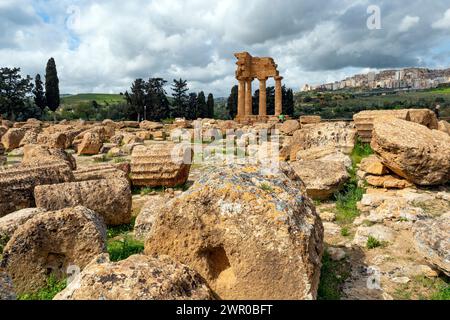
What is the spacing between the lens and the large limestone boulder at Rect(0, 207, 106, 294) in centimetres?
363

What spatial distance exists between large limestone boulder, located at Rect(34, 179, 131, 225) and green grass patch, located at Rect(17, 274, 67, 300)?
6.47 ft

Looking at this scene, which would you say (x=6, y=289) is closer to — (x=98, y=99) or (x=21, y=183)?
(x=21, y=183)

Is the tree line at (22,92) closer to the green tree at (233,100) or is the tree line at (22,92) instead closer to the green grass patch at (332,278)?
the green tree at (233,100)

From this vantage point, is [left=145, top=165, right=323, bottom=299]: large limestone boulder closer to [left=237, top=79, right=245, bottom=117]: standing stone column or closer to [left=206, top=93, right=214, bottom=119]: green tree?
[left=237, top=79, right=245, bottom=117]: standing stone column

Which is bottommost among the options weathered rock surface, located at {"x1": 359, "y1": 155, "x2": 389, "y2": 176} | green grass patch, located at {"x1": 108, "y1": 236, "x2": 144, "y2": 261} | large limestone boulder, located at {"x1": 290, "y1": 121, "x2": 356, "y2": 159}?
green grass patch, located at {"x1": 108, "y1": 236, "x2": 144, "y2": 261}

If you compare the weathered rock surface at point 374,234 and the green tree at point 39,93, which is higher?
the green tree at point 39,93

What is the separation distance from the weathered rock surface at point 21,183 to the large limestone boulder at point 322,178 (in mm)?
4419

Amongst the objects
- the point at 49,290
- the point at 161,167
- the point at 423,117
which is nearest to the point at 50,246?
the point at 49,290

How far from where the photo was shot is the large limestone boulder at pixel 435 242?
3.61 meters

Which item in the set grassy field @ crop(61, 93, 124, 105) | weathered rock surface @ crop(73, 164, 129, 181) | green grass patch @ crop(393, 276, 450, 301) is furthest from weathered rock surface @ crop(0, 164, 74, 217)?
grassy field @ crop(61, 93, 124, 105)

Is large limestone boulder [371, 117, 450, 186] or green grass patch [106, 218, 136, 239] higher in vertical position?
large limestone boulder [371, 117, 450, 186]

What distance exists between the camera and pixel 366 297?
11.4ft

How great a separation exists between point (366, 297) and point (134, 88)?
44.6m

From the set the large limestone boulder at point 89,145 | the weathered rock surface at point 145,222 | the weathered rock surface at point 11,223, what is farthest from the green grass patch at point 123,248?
the large limestone boulder at point 89,145
